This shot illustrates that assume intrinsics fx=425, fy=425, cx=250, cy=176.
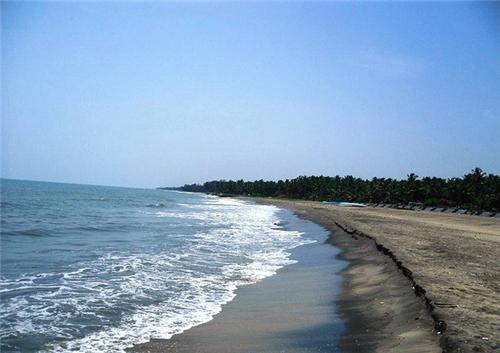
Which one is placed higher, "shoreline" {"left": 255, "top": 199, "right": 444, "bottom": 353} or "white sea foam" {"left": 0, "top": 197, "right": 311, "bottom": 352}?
"shoreline" {"left": 255, "top": 199, "right": 444, "bottom": 353}

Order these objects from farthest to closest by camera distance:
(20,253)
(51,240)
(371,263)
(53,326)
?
(51,240) → (20,253) → (371,263) → (53,326)

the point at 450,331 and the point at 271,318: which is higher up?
the point at 450,331

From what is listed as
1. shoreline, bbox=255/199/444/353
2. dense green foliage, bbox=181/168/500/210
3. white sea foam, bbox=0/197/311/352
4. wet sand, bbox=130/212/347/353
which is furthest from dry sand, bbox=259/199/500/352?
dense green foliage, bbox=181/168/500/210

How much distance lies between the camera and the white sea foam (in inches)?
301

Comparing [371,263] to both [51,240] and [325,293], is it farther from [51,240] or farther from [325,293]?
[51,240]

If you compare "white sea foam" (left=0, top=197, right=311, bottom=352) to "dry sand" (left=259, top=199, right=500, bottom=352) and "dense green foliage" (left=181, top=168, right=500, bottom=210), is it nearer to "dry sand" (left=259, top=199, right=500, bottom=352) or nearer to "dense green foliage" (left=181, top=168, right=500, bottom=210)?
"dry sand" (left=259, top=199, right=500, bottom=352)

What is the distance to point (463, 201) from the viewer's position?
73.0 metres

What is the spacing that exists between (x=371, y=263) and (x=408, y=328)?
7.78 m

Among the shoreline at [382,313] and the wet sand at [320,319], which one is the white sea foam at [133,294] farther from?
the shoreline at [382,313]

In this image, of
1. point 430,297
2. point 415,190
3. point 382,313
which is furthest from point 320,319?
point 415,190

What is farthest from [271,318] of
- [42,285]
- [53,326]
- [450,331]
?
[42,285]

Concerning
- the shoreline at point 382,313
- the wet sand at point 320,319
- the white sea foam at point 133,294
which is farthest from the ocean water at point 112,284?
the shoreline at point 382,313

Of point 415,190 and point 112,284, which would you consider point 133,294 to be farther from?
point 415,190

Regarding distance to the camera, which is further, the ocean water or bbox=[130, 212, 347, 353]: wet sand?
the ocean water
